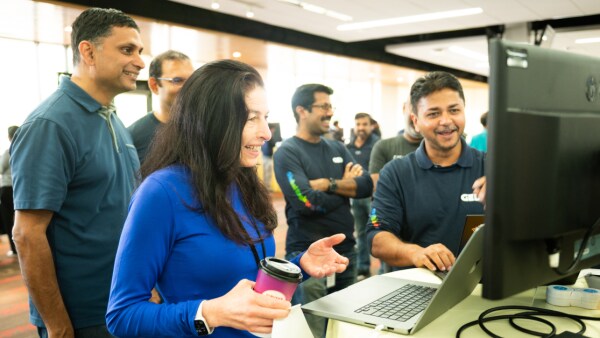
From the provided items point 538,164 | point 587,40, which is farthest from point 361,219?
point 587,40

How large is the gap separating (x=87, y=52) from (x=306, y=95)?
1553mm

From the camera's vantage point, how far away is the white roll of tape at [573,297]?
1129 millimetres

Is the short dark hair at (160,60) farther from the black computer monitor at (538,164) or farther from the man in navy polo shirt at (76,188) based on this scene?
the black computer monitor at (538,164)

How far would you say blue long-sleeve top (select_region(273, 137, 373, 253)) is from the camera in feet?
8.93

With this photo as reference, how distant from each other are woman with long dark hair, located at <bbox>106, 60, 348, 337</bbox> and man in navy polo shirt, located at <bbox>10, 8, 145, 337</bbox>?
44cm

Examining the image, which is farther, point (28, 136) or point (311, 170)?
point (311, 170)

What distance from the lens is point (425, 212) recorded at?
6.07 feet

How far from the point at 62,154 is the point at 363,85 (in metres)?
12.6

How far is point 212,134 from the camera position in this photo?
47.1 inches

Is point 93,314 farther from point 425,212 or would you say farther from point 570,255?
point 570,255

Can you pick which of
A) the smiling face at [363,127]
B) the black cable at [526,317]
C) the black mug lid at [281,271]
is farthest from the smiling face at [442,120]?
the smiling face at [363,127]

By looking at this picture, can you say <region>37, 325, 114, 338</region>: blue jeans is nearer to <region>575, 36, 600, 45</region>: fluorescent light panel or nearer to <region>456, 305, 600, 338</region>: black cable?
<region>456, 305, 600, 338</region>: black cable

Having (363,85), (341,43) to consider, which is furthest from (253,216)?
(363,85)

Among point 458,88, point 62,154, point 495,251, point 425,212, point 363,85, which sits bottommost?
point 425,212
